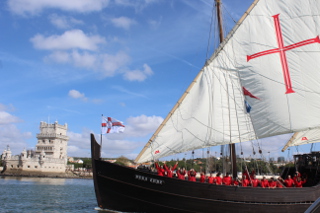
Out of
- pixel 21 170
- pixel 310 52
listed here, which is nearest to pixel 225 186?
pixel 310 52

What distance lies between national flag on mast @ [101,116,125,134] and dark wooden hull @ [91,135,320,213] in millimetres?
3121

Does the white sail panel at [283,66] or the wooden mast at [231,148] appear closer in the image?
the white sail panel at [283,66]

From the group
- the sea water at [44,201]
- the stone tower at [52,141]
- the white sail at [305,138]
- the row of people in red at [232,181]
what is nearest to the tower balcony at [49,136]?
the stone tower at [52,141]

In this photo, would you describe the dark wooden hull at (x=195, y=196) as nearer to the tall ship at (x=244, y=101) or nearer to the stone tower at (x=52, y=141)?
the tall ship at (x=244, y=101)

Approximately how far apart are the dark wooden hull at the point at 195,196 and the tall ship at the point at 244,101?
0.06m

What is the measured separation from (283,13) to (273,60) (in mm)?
3514

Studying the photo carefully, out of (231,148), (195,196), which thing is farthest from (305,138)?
(195,196)

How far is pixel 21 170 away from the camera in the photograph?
9631cm

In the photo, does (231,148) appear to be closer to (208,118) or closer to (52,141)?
(208,118)

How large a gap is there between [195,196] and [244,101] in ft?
25.6

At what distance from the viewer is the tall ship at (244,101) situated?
2017 centimetres

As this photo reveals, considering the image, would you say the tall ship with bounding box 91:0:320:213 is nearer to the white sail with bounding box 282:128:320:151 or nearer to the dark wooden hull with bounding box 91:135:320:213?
the dark wooden hull with bounding box 91:135:320:213

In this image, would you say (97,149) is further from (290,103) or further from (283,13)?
(283,13)

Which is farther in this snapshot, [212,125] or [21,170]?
[21,170]
